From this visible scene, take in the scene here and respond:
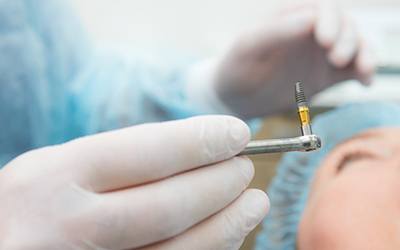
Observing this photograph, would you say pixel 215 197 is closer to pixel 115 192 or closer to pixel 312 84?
pixel 115 192

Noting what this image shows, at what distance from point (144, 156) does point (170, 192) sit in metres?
0.06

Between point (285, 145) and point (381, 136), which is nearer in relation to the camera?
Result: point (285, 145)

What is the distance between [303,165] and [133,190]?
59 centimetres

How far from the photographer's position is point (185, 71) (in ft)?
4.80

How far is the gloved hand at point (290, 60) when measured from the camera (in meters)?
1.21

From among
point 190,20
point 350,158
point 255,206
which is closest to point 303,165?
point 350,158

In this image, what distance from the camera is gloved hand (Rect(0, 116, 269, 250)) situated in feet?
2.13

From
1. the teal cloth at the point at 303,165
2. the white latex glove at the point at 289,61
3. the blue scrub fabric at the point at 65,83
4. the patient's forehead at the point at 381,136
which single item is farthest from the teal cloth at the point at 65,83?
the patient's forehead at the point at 381,136

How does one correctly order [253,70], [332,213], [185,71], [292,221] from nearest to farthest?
[332,213], [292,221], [253,70], [185,71]

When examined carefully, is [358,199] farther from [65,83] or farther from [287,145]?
[65,83]

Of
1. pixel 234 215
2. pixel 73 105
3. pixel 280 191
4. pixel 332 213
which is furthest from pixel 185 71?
pixel 234 215

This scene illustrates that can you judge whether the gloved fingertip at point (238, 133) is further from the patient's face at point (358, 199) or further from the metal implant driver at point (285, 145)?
the patient's face at point (358, 199)

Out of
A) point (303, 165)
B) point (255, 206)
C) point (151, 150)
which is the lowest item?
point (303, 165)

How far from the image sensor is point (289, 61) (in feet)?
4.30
